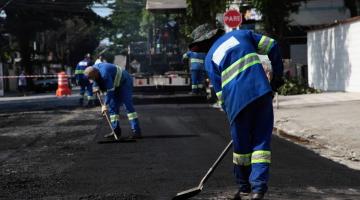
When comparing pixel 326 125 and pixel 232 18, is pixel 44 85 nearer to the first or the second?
pixel 232 18

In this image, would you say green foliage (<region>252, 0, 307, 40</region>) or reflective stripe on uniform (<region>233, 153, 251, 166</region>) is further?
green foliage (<region>252, 0, 307, 40</region>)

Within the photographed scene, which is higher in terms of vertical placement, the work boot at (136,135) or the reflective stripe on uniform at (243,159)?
the reflective stripe on uniform at (243,159)

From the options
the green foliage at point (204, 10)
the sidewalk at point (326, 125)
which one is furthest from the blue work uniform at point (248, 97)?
the green foliage at point (204, 10)

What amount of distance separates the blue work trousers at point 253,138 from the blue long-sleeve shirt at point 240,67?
0.29 feet

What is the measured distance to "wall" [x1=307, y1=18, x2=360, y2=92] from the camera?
21.5m

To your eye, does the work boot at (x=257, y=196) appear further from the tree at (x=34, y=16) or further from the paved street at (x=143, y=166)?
the tree at (x=34, y=16)

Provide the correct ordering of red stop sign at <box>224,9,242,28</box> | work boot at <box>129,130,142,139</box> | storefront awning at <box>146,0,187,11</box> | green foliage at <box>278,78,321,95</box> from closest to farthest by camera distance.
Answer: work boot at <box>129,130,142,139</box>, red stop sign at <box>224,9,242,28</box>, green foliage at <box>278,78,321,95</box>, storefront awning at <box>146,0,187,11</box>

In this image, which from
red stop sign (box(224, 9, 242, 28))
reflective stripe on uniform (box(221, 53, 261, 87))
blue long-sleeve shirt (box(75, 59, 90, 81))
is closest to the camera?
reflective stripe on uniform (box(221, 53, 261, 87))

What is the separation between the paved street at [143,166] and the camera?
703 centimetres

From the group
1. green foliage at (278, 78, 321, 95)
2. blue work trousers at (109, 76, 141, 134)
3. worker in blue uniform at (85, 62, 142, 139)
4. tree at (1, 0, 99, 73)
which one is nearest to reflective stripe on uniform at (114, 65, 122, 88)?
worker in blue uniform at (85, 62, 142, 139)

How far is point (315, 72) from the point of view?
84.8 ft

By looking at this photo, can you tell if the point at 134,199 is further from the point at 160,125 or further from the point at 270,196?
the point at 160,125

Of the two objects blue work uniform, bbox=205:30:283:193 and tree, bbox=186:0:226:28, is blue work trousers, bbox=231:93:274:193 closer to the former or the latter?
blue work uniform, bbox=205:30:283:193

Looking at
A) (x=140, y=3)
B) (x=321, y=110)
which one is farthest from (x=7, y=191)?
(x=140, y=3)
